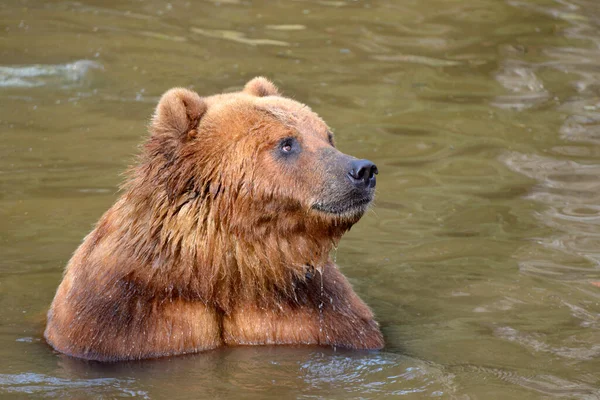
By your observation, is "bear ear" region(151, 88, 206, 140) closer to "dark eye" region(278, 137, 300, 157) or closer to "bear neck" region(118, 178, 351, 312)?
"bear neck" region(118, 178, 351, 312)

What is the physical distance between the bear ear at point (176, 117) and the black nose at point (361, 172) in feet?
3.04

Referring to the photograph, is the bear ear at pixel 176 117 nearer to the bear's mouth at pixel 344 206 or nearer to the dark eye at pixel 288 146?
the dark eye at pixel 288 146

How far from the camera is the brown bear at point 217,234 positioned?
5898 mm

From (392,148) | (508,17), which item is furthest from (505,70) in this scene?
(392,148)

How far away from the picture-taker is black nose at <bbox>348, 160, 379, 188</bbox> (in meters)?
5.77

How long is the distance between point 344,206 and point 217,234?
0.73 metres

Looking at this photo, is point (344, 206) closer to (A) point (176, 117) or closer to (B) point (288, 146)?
(B) point (288, 146)

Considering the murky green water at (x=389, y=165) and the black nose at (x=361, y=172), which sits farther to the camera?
the murky green water at (x=389, y=165)

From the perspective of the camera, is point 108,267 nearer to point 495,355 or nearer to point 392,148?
point 495,355

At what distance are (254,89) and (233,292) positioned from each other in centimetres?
129

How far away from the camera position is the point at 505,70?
13.2 metres

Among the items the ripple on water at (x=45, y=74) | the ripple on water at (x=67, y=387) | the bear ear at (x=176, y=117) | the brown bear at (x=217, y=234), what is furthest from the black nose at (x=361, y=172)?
the ripple on water at (x=45, y=74)

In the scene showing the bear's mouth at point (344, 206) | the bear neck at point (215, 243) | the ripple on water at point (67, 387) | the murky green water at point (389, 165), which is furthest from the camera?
the murky green water at point (389, 165)

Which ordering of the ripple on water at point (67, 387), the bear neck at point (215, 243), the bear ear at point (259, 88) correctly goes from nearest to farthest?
the ripple on water at point (67, 387) < the bear neck at point (215, 243) < the bear ear at point (259, 88)
